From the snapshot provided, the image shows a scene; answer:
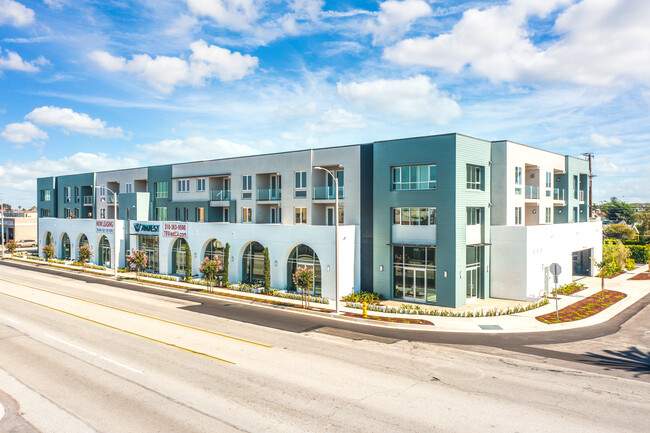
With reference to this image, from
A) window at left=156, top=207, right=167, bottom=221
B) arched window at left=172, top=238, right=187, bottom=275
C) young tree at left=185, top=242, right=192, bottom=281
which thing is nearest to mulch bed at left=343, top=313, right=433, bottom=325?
young tree at left=185, top=242, right=192, bottom=281

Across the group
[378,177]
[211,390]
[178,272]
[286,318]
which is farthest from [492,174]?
[178,272]

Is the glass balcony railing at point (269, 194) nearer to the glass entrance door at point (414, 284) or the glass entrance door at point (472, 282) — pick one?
the glass entrance door at point (414, 284)

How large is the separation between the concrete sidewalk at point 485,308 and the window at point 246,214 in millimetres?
7375

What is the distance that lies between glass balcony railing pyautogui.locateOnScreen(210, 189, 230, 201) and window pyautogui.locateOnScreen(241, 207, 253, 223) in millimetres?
2561

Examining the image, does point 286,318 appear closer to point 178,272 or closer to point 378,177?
point 378,177

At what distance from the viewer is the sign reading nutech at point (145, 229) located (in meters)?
41.2

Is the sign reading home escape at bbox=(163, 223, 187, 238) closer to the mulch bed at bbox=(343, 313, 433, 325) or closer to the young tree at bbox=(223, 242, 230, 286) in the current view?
the young tree at bbox=(223, 242, 230, 286)

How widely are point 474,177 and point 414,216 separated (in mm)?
5070

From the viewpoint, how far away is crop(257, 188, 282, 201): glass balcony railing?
34.8 meters

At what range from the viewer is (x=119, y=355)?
16047 millimetres

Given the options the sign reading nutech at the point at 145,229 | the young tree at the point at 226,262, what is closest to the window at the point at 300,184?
the young tree at the point at 226,262

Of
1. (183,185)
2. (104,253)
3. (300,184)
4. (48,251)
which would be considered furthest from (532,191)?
(48,251)

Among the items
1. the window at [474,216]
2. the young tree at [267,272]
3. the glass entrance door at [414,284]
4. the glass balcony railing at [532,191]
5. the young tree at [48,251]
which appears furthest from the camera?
the young tree at [48,251]

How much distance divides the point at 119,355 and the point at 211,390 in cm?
571
